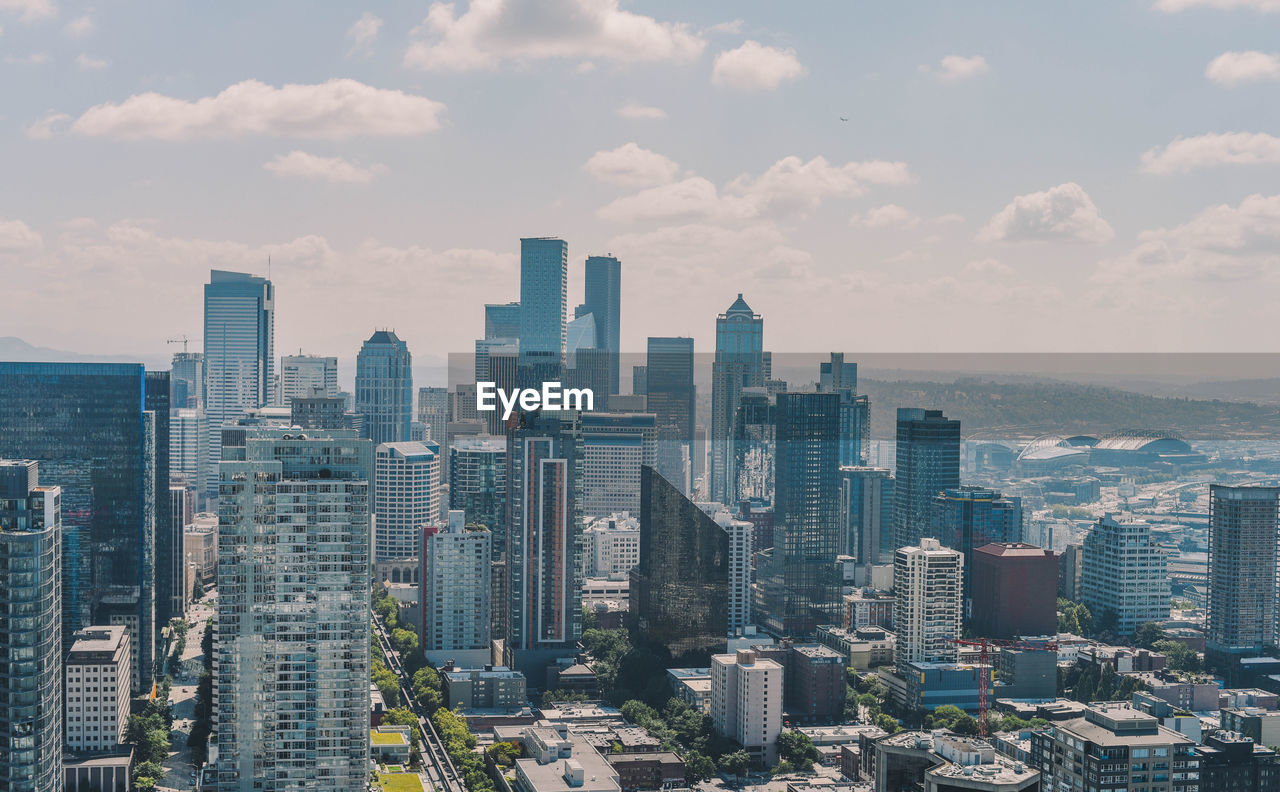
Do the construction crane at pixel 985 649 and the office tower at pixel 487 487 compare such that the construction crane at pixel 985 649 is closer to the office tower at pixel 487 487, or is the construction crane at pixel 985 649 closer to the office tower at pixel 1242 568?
the office tower at pixel 1242 568

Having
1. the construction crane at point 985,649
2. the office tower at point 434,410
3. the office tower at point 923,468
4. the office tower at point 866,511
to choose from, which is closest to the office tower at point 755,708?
the construction crane at point 985,649

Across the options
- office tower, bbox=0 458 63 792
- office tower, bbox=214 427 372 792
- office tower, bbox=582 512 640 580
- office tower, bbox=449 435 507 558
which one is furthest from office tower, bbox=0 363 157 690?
office tower, bbox=582 512 640 580

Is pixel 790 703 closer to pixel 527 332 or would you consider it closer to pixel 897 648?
pixel 897 648

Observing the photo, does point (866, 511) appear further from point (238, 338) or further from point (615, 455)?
point (238, 338)

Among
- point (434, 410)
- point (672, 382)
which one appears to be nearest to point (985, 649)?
point (672, 382)

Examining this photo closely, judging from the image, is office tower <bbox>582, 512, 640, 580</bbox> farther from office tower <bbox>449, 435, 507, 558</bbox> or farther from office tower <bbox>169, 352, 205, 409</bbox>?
office tower <bbox>169, 352, 205, 409</bbox>

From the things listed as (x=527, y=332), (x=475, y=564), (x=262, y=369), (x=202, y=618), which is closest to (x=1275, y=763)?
(x=475, y=564)

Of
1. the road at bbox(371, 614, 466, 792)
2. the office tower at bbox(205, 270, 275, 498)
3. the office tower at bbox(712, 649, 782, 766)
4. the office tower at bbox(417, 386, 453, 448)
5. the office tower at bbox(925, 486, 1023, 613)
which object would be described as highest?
the office tower at bbox(205, 270, 275, 498)
